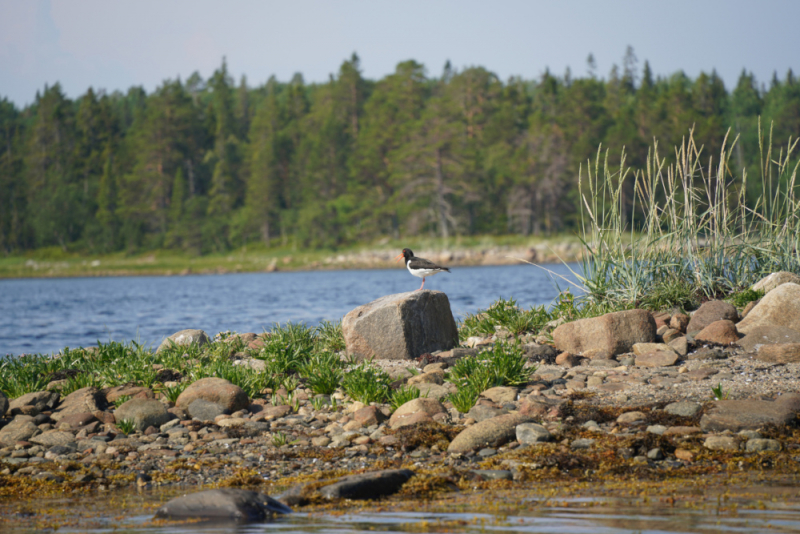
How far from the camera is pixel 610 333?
884cm

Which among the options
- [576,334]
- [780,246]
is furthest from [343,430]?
[780,246]

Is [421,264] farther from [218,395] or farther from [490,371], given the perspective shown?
[218,395]

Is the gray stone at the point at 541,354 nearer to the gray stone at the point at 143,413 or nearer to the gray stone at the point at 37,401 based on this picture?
the gray stone at the point at 143,413

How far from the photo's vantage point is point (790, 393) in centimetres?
643

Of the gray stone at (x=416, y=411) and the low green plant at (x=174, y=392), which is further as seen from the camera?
the low green plant at (x=174, y=392)

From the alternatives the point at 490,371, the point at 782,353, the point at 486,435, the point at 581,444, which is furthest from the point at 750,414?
the point at 490,371

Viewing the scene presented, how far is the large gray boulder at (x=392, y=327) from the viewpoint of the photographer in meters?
9.18

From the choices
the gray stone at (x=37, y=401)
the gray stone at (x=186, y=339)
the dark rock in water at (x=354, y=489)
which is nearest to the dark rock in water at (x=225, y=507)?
the dark rock in water at (x=354, y=489)

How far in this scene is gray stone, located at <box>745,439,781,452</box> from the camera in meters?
5.68

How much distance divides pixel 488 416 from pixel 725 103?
10970 centimetres

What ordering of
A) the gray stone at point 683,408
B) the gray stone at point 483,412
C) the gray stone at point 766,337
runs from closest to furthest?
the gray stone at point 683,408, the gray stone at point 483,412, the gray stone at point 766,337

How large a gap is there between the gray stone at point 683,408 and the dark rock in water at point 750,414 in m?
0.16

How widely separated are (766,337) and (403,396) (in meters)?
4.70

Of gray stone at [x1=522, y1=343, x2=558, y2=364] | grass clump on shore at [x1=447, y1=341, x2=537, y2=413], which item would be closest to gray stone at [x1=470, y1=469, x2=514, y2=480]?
Result: grass clump on shore at [x1=447, y1=341, x2=537, y2=413]
